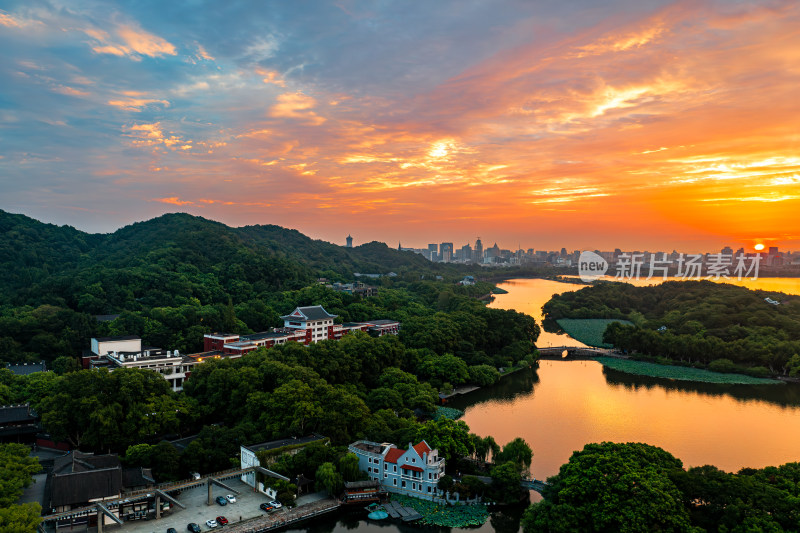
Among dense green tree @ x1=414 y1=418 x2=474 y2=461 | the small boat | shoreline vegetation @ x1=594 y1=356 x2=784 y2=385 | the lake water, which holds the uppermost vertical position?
dense green tree @ x1=414 y1=418 x2=474 y2=461

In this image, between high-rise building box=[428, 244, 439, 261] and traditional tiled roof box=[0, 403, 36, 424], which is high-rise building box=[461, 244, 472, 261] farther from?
traditional tiled roof box=[0, 403, 36, 424]

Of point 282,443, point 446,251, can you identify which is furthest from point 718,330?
point 446,251

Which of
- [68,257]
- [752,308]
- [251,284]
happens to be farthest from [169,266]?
[752,308]

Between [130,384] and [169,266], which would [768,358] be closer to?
[130,384]

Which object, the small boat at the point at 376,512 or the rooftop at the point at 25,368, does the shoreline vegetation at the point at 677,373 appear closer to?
the small boat at the point at 376,512

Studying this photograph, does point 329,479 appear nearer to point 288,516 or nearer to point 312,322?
point 288,516

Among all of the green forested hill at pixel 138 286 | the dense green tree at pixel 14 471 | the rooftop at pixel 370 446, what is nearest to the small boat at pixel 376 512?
the rooftop at pixel 370 446

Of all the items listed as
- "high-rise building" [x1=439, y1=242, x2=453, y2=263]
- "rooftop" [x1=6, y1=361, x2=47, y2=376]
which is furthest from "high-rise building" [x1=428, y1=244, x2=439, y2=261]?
"rooftop" [x1=6, y1=361, x2=47, y2=376]
